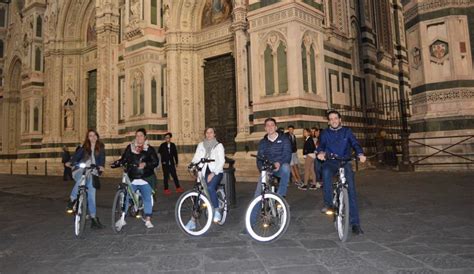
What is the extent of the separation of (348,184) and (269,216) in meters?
1.07

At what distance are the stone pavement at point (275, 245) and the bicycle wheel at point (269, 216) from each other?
0.13 m

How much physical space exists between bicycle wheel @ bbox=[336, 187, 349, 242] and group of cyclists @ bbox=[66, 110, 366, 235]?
0.20 meters

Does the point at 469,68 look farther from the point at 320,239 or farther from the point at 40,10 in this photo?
the point at 40,10

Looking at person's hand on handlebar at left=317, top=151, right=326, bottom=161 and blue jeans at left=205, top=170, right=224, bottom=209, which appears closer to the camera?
person's hand on handlebar at left=317, top=151, right=326, bottom=161

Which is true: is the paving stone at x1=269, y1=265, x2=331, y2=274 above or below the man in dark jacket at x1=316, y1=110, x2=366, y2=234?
below

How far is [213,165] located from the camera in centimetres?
527

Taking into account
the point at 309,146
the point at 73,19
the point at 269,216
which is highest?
the point at 73,19

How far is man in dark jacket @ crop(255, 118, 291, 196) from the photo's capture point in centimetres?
491

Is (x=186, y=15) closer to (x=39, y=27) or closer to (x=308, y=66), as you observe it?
(x=308, y=66)

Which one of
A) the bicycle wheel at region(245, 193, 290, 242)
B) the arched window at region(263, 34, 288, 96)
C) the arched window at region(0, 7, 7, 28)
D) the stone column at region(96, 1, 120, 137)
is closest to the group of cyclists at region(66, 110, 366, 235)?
the bicycle wheel at region(245, 193, 290, 242)

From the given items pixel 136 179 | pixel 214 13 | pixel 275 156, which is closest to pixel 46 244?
pixel 136 179

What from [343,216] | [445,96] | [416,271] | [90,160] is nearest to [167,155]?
[90,160]

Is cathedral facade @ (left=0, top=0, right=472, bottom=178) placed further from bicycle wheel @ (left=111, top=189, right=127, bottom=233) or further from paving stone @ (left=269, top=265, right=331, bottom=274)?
paving stone @ (left=269, top=265, right=331, bottom=274)

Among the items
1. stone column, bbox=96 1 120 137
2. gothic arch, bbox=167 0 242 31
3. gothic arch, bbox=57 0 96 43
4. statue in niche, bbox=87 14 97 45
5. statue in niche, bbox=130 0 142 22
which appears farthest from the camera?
gothic arch, bbox=57 0 96 43
